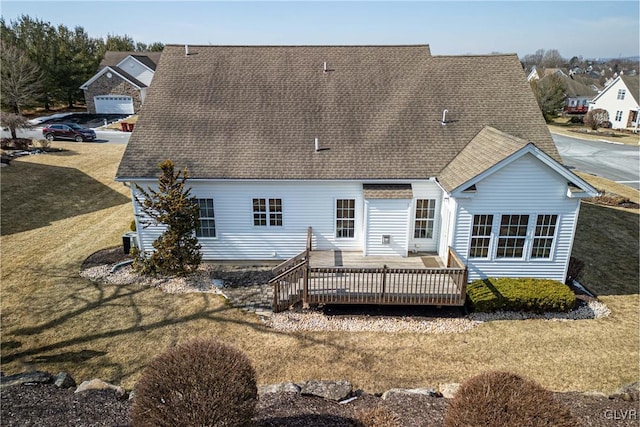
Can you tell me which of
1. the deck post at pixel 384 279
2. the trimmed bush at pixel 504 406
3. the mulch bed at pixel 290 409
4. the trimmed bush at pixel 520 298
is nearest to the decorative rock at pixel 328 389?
the mulch bed at pixel 290 409

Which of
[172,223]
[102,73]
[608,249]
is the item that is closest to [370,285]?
[172,223]

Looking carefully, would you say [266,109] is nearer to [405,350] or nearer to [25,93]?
[405,350]

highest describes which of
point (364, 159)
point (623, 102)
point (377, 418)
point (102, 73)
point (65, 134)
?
Answer: point (102, 73)

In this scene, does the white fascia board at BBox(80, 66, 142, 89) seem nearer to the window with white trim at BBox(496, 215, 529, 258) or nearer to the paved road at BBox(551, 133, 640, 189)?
the paved road at BBox(551, 133, 640, 189)

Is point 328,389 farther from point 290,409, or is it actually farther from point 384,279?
point 384,279

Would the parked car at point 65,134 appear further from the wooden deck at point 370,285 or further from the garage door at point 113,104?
the wooden deck at point 370,285

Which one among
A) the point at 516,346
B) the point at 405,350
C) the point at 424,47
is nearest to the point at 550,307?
the point at 516,346
